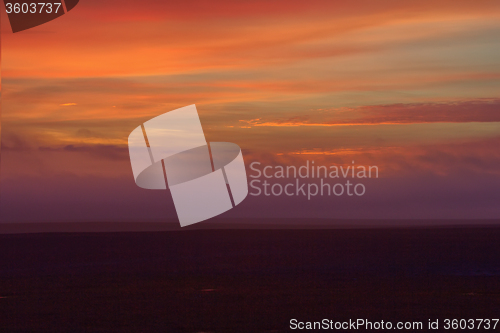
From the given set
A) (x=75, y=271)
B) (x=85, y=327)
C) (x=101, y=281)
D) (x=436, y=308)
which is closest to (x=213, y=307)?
(x=85, y=327)

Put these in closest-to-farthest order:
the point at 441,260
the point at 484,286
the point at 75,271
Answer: the point at 484,286, the point at 75,271, the point at 441,260

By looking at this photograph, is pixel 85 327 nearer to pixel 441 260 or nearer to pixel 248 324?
pixel 248 324

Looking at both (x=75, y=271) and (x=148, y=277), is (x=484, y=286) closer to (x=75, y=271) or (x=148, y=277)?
(x=148, y=277)

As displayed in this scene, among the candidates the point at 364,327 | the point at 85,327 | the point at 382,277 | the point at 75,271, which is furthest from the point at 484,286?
the point at 75,271

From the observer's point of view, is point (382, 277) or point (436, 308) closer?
point (436, 308)

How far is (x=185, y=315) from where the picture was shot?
18484 mm

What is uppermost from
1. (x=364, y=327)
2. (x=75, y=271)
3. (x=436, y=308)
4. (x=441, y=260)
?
(x=364, y=327)

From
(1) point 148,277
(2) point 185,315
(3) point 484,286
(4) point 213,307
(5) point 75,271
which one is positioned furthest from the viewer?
(5) point 75,271

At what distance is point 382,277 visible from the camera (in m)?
29.2

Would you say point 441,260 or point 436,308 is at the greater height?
point 436,308

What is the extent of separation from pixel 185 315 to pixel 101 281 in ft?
35.5

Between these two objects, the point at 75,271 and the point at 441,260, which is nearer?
the point at 75,271

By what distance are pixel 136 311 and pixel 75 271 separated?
15.8 meters

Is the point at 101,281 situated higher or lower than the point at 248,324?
lower
